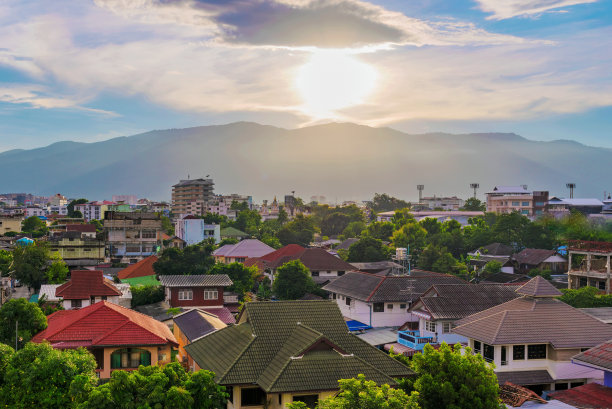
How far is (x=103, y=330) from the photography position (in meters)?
25.1

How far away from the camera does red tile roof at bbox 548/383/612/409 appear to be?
18.3m

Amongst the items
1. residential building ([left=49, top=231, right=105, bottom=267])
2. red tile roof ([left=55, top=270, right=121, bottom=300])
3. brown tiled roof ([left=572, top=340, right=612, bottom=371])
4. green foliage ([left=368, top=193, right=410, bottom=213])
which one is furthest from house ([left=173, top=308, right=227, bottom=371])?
green foliage ([left=368, top=193, right=410, bottom=213])

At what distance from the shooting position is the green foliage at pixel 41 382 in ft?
52.1

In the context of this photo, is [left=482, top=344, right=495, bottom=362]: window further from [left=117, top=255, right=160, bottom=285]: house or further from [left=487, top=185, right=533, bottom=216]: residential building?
[left=487, top=185, right=533, bottom=216]: residential building

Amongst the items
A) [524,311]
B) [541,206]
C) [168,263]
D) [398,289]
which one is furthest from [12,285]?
[541,206]

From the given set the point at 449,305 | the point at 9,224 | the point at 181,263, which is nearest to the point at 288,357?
the point at 449,305

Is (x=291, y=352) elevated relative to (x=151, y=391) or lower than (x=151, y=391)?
elevated

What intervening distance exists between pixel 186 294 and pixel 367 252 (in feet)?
92.9

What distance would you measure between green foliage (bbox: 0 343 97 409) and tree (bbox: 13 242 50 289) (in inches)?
1374

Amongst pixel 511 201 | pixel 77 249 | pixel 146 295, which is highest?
pixel 511 201

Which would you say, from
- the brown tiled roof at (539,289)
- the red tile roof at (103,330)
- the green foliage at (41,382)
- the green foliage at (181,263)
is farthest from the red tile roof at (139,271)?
the green foliage at (41,382)

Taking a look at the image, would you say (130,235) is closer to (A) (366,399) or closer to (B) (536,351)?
(B) (536,351)

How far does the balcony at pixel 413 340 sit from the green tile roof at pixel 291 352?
35.8 feet

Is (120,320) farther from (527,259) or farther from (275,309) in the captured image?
(527,259)
